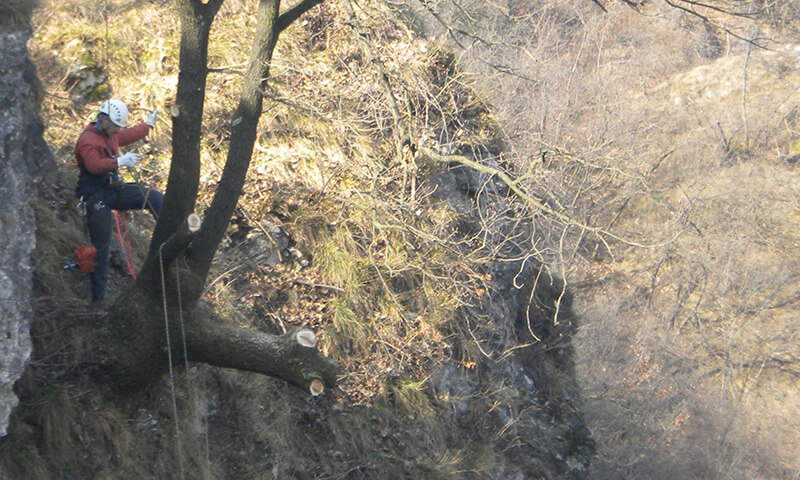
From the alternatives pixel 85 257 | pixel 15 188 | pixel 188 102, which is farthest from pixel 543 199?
pixel 15 188

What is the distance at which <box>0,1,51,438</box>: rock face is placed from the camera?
3.96 m

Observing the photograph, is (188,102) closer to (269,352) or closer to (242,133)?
(242,133)

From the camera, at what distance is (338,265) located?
25.3 ft

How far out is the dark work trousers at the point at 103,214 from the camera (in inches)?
206

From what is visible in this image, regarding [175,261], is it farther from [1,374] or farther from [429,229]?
[429,229]

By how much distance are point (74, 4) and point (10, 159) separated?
4.85 metres

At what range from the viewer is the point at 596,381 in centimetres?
2230

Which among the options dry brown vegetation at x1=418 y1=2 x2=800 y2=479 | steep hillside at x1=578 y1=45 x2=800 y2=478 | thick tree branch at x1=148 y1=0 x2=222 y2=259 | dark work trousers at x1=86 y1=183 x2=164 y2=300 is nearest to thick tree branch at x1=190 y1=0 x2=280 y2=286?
thick tree branch at x1=148 y1=0 x2=222 y2=259

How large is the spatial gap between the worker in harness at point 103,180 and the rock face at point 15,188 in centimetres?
44

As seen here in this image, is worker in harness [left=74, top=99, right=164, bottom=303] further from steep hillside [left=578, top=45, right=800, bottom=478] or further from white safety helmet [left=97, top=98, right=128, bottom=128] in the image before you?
steep hillside [left=578, top=45, right=800, bottom=478]

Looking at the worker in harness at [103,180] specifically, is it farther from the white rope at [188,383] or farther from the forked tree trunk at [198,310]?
the white rope at [188,383]

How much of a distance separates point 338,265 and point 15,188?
3.87 meters

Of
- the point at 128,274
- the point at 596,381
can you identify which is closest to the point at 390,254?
the point at 128,274

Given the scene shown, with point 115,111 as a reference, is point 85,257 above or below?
below
